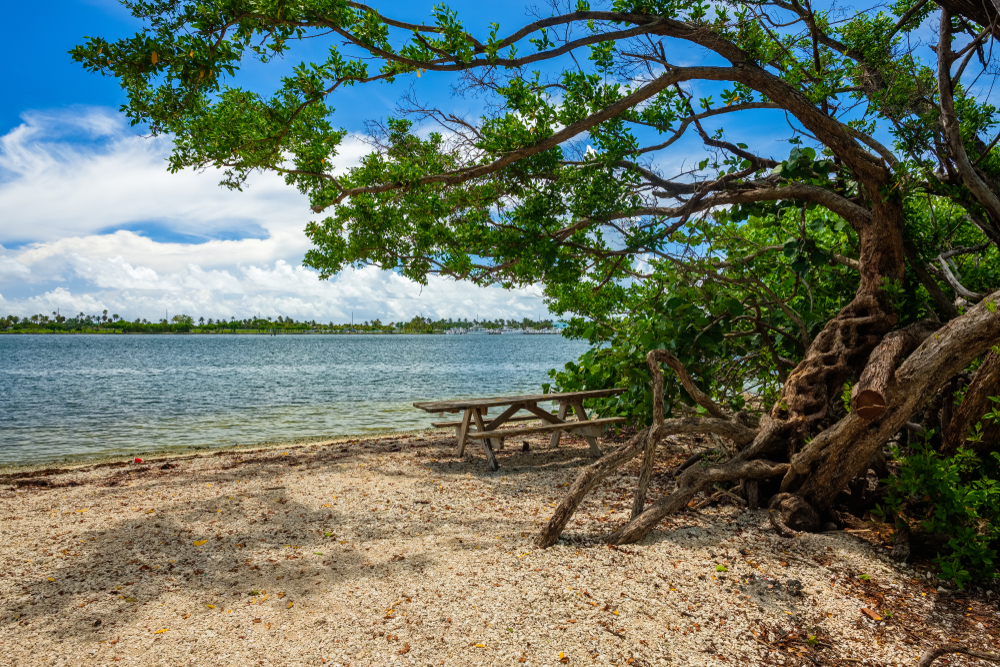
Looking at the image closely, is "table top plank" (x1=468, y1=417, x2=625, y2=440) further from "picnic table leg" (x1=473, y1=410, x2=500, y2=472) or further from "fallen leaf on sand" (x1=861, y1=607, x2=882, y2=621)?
"fallen leaf on sand" (x1=861, y1=607, x2=882, y2=621)

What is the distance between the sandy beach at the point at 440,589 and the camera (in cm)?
301

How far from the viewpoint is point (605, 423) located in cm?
769

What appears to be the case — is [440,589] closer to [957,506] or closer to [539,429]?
[957,506]

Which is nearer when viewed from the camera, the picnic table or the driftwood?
the driftwood

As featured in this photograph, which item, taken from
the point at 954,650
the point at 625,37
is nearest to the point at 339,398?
the point at 625,37

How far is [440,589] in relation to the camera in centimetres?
362

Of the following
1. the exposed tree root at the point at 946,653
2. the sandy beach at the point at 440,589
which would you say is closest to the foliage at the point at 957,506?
the sandy beach at the point at 440,589

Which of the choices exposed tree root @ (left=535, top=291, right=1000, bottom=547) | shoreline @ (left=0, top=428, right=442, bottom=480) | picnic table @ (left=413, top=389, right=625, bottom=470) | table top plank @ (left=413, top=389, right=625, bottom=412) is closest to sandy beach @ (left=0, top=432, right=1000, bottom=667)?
exposed tree root @ (left=535, top=291, right=1000, bottom=547)

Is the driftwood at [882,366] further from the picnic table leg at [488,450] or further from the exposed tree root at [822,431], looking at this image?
the picnic table leg at [488,450]

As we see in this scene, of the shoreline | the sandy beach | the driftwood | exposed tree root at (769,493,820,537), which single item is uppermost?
the driftwood

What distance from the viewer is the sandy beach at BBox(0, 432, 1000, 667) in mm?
3012

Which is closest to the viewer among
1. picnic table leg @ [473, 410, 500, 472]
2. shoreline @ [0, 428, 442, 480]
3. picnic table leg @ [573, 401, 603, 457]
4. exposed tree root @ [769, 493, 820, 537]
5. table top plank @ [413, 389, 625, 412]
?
exposed tree root @ [769, 493, 820, 537]

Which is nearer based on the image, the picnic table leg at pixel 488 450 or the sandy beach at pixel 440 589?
the sandy beach at pixel 440 589

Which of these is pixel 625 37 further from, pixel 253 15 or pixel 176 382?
pixel 176 382
